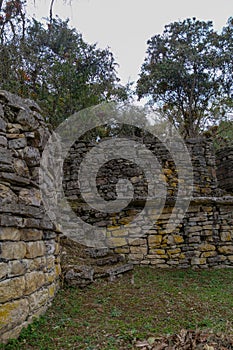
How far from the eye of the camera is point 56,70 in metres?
9.46

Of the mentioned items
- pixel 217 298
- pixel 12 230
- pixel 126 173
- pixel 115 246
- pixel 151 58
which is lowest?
pixel 217 298

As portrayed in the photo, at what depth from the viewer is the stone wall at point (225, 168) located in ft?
32.0

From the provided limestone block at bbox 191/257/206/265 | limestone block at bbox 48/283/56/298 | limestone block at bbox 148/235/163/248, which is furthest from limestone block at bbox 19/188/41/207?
limestone block at bbox 191/257/206/265

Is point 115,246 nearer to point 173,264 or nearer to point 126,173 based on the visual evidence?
point 173,264

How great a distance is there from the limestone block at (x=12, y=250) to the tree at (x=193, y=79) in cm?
1198

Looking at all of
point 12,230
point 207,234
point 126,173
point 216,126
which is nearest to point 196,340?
point 12,230

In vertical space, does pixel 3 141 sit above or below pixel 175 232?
above

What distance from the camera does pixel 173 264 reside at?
6688 mm

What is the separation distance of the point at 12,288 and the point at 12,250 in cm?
35

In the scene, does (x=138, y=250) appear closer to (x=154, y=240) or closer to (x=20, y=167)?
(x=154, y=240)

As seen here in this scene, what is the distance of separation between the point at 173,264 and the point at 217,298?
1928 millimetres

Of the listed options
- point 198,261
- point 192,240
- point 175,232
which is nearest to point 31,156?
point 175,232

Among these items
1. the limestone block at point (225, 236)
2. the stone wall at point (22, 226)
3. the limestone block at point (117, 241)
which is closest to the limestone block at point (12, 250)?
the stone wall at point (22, 226)

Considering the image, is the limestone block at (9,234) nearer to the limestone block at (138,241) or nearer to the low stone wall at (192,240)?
the low stone wall at (192,240)
